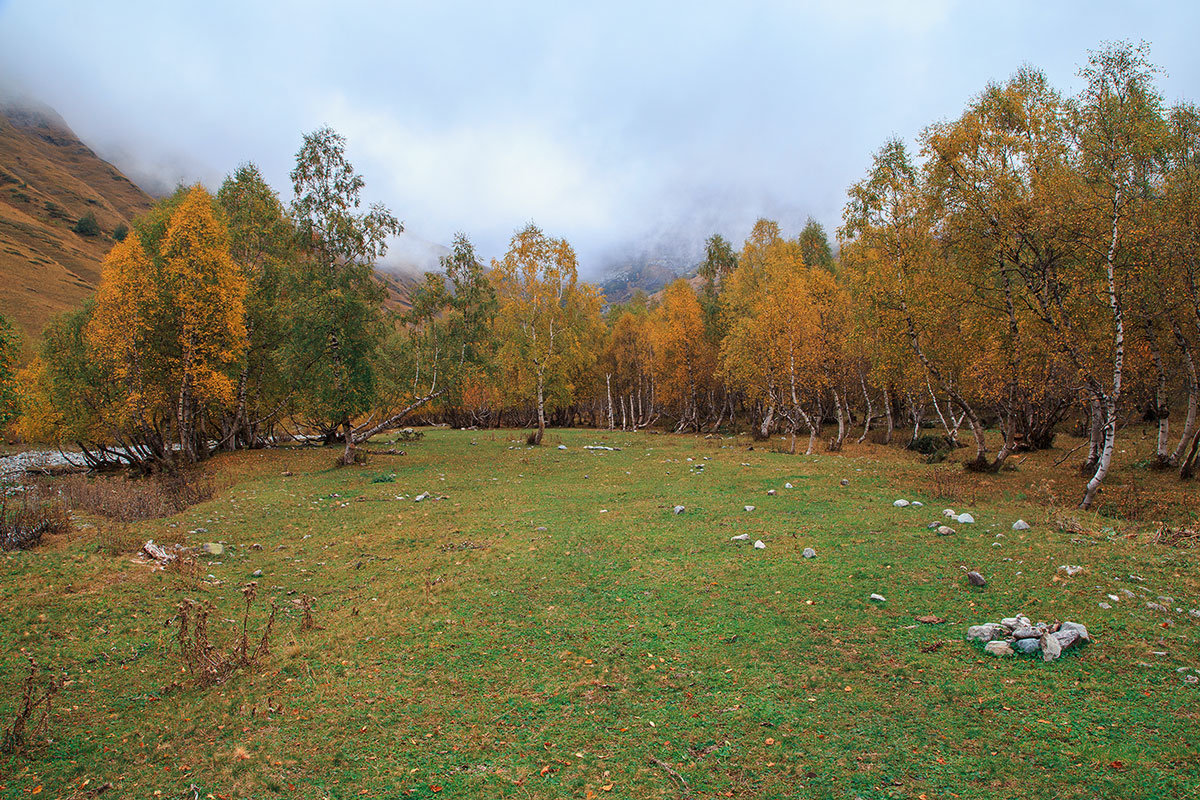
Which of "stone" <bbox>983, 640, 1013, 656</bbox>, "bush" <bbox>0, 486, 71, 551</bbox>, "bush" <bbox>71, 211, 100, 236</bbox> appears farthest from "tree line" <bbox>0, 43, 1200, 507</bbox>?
"bush" <bbox>71, 211, 100, 236</bbox>

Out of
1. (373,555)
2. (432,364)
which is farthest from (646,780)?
(432,364)

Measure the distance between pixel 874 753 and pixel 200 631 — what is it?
7861 millimetres

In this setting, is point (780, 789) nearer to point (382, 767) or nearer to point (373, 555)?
point (382, 767)

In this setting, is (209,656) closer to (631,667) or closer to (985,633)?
(631,667)

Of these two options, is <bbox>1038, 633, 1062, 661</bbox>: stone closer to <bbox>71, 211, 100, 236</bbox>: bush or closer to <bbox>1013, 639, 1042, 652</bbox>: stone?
<bbox>1013, 639, 1042, 652</bbox>: stone

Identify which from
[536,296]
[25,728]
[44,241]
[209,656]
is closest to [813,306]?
[536,296]

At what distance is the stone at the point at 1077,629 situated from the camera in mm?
6410

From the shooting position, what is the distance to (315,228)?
2633cm

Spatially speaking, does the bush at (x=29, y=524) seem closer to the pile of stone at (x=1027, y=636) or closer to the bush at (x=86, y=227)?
the pile of stone at (x=1027, y=636)

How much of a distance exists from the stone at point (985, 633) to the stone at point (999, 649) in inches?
6.6

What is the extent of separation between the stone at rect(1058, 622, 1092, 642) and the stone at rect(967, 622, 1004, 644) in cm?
67

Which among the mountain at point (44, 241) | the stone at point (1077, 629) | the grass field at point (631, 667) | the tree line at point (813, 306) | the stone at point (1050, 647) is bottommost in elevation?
the grass field at point (631, 667)

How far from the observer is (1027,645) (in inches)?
253

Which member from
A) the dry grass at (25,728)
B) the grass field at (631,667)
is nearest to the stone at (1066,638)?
the grass field at (631,667)
